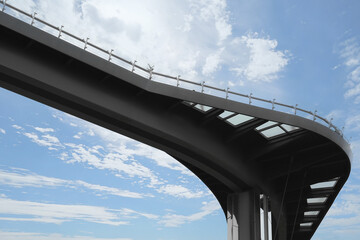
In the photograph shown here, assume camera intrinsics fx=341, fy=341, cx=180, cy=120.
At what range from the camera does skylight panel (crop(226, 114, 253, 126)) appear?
692 inches

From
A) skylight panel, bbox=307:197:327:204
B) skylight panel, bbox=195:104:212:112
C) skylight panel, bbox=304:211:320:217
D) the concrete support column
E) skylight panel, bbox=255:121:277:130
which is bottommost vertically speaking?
the concrete support column

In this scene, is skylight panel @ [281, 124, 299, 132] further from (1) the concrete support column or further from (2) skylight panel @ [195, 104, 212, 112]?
Result: (1) the concrete support column

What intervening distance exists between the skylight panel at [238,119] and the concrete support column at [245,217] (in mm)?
6151

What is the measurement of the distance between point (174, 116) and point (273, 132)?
5.67 metres

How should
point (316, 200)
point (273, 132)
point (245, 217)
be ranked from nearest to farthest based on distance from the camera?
point (273, 132), point (245, 217), point (316, 200)

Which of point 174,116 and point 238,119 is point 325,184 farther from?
point 174,116

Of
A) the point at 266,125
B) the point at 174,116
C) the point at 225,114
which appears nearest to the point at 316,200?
the point at 266,125

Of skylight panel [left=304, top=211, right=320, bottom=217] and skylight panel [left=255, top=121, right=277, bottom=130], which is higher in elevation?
skylight panel [left=255, top=121, right=277, bottom=130]

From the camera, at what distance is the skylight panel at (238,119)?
1759 cm

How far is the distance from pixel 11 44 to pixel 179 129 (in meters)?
8.90

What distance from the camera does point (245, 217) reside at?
21.9 meters

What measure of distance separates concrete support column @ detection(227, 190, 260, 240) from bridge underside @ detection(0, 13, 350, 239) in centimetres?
60

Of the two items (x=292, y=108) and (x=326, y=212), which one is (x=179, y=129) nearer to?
(x=292, y=108)

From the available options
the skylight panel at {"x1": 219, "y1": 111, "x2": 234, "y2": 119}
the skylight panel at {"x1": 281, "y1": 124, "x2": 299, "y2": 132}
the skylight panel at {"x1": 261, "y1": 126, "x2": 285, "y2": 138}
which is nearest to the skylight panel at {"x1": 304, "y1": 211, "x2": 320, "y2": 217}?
the skylight panel at {"x1": 261, "y1": 126, "x2": 285, "y2": 138}
